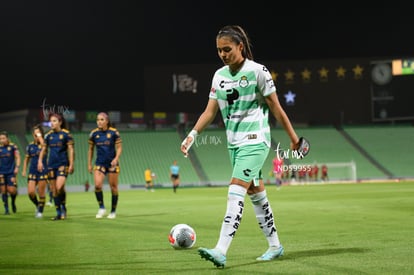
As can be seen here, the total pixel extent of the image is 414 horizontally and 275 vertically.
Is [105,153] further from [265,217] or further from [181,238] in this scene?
A: [265,217]

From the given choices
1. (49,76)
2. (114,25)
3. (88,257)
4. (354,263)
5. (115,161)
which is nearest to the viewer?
(354,263)

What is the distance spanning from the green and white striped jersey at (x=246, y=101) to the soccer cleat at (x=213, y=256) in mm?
1232

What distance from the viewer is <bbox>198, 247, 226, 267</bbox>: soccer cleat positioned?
6094mm

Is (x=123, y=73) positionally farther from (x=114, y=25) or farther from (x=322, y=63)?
(x=322, y=63)

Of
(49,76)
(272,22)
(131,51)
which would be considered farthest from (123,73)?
(272,22)

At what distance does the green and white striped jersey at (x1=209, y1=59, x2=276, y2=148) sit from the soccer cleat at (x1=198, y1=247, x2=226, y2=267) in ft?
4.04

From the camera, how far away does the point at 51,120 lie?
592 inches

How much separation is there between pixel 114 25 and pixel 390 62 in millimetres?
25902

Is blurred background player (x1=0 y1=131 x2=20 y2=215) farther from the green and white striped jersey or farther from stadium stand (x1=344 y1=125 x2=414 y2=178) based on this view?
stadium stand (x1=344 y1=125 x2=414 y2=178)

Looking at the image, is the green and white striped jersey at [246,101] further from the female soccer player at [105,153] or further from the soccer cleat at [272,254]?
the female soccer player at [105,153]

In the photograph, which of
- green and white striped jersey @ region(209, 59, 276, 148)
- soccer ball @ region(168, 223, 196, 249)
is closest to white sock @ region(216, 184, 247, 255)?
green and white striped jersey @ region(209, 59, 276, 148)

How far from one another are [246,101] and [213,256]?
5.70 ft

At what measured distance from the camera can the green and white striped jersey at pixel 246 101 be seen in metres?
6.59

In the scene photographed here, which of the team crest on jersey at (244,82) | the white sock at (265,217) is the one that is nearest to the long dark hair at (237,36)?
the team crest on jersey at (244,82)
